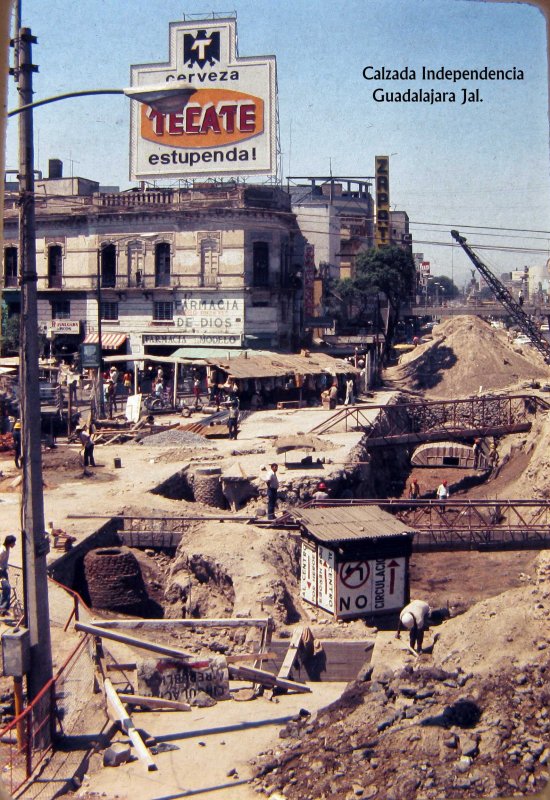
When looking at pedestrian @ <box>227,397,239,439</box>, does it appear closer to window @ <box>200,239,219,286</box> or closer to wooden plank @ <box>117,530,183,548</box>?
wooden plank @ <box>117,530,183,548</box>

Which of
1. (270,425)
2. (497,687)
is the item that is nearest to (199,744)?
(497,687)

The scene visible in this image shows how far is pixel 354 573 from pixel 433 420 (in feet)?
66.2

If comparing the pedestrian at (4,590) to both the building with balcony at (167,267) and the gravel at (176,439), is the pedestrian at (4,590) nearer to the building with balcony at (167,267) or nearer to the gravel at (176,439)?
the gravel at (176,439)

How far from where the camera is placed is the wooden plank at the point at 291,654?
9.66 m

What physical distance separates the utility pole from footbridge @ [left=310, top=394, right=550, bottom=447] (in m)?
16.6

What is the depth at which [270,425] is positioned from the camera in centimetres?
2439

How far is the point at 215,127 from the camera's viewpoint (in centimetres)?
2227

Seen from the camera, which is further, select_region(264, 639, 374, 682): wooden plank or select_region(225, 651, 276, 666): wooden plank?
select_region(264, 639, 374, 682): wooden plank

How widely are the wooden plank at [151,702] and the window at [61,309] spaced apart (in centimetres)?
2463

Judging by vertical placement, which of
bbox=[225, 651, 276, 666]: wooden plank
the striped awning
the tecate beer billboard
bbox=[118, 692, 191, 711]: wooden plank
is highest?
the tecate beer billboard

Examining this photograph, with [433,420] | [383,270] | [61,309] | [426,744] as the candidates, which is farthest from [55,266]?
[426,744]

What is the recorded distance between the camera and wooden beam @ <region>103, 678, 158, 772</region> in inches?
266

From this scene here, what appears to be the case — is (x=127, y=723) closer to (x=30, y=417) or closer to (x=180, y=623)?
(x=30, y=417)

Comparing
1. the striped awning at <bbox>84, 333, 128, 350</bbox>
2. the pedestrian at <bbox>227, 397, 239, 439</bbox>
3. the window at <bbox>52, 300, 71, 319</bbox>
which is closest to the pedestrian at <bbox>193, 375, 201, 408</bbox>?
the pedestrian at <bbox>227, 397, 239, 439</bbox>
